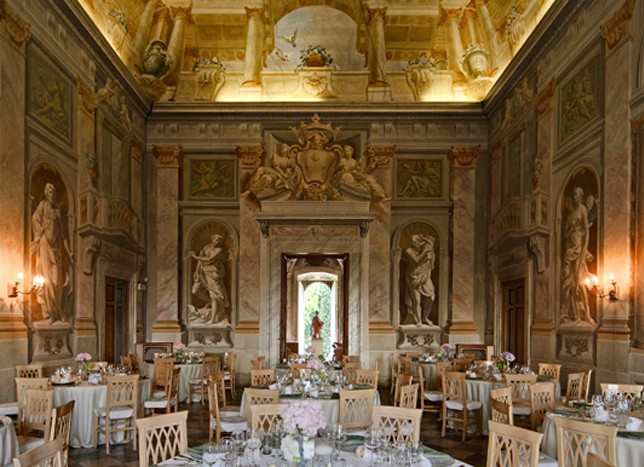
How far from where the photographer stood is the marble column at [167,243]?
1471 centimetres

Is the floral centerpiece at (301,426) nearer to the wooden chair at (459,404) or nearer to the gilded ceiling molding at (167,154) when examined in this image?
the wooden chair at (459,404)

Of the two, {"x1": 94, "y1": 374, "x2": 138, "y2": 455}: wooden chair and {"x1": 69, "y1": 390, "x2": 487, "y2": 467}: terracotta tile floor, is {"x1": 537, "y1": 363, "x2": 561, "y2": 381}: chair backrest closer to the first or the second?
{"x1": 69, "y1": 390, "x2": 487, "y2": 467}: terracotta tile floor

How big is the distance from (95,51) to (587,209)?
937 cm

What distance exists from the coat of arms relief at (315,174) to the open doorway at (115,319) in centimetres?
370

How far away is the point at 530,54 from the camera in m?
11.8

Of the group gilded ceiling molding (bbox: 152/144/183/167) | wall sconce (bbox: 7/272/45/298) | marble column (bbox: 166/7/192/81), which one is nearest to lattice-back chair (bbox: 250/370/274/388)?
wall sconce (bbox: 7/272/45/298)

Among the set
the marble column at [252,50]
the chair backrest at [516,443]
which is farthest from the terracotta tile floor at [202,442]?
the marble column at [252,50]

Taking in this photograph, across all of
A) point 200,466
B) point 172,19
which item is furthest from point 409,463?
point 172,19

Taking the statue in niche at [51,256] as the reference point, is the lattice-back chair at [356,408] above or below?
below

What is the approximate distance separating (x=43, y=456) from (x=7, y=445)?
230 centimetres

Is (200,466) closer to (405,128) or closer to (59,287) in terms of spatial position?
(59,287)

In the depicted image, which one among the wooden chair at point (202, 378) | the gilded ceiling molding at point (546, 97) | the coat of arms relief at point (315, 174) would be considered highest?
the gilded ceiling molding at point (546, 97)

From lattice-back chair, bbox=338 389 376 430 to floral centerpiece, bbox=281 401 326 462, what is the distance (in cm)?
257

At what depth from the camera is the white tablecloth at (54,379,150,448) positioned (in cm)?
840
